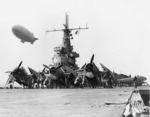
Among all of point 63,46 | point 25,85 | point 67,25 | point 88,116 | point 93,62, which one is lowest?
point 88,116

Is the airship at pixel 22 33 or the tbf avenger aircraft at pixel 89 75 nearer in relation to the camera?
the airship at pixel 22 33

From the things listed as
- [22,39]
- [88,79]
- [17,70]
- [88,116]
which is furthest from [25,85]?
[88,116]

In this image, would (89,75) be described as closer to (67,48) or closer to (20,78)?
(67,48)

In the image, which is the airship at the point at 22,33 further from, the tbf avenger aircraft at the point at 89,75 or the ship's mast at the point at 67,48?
the ship's mast at the point at 67,48

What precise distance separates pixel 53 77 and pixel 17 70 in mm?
9201

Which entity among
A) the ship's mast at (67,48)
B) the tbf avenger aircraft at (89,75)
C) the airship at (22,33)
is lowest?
the tbf avenger aircraft at (89,75)

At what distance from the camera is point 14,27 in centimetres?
4316

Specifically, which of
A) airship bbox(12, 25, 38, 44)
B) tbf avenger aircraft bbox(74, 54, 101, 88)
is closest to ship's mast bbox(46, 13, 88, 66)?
tbf avenger aircraft bbox(74, 54, 101, 88)

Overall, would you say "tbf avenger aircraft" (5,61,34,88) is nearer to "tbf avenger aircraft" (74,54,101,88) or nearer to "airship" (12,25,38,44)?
"tbf avenger aircraft" (74,54,101,88)

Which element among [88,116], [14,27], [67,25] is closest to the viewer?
[88,116]

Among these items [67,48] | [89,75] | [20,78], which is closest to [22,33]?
[89,75]

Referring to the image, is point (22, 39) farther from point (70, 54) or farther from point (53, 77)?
point (70, 54)

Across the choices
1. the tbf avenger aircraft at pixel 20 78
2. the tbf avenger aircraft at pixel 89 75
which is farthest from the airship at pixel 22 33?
the tbf avenger aircraft at pixel 20 78

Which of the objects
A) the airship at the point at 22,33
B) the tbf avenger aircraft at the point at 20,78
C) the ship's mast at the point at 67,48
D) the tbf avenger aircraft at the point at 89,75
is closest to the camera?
the airship at the point at 22,33
